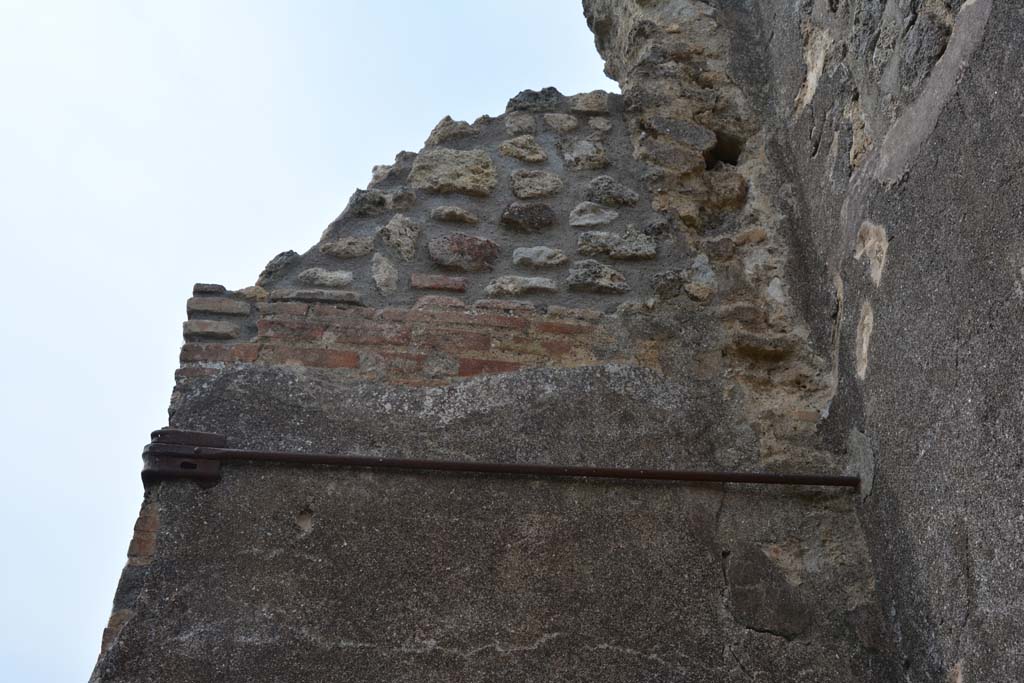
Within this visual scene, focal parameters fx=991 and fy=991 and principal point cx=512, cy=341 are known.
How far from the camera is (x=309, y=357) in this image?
236 cm

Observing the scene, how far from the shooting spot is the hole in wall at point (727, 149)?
3021 millimetres

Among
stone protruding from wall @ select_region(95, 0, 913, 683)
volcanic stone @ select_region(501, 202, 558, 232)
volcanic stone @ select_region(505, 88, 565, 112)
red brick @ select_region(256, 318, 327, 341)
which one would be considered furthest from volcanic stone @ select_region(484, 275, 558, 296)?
volcanic stone @ select_region(505, 88, 565, 112)

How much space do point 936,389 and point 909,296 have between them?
236mm

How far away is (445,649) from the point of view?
6.40 ft

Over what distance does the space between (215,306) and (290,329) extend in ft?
0.66

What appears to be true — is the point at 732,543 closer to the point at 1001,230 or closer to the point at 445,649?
the point at 445,649

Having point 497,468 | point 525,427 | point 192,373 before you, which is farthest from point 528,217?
point 192,373

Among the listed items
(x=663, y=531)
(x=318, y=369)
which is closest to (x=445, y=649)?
(x=663, y=531)

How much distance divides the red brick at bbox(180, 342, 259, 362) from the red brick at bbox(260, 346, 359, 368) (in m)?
0.03

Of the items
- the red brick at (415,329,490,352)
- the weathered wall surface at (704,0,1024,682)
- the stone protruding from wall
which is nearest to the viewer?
the weathered wall surface at (704,0,1024,682)

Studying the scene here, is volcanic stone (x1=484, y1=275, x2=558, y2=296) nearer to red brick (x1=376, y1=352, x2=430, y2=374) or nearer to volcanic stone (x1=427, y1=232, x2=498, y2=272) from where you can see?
volcanic stone (x1=427, y1=232, x2=498, y2=272)

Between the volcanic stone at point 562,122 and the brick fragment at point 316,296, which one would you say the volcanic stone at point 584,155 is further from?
the brick fragment at point 316,296

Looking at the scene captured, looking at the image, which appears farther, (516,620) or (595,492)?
(595,492)

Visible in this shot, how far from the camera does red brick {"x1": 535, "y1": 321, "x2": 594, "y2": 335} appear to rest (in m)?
2.46
